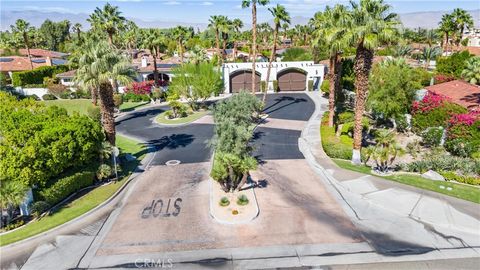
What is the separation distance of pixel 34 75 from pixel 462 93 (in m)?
61.5

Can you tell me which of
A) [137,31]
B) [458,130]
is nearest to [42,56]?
[137,31]

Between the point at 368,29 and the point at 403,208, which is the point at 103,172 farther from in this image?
the point at 368,29

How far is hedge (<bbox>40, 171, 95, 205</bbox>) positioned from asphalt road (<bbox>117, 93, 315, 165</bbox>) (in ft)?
19.8

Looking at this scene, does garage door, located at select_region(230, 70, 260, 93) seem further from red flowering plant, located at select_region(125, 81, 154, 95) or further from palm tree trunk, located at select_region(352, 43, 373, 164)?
palm tree trunk, located at select_region(352, 43, 373, 164)

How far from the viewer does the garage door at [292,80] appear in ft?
189

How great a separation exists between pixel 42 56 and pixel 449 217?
3331 inches

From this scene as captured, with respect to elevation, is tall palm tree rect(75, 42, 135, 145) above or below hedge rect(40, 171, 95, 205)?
above

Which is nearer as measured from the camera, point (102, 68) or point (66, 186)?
point (66, 186)

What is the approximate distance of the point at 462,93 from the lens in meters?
35.5

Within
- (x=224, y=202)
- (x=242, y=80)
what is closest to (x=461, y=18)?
(x=242, y=80)

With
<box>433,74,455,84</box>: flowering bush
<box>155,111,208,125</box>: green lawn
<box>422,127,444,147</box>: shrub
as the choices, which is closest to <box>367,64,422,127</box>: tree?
<box>422,127,444,147</box>: shrub

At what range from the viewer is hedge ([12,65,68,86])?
181 ft

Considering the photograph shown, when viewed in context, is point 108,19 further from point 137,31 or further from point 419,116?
point 137,31

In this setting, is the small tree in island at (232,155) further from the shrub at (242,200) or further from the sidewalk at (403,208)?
the sidewalk at (403,208)
